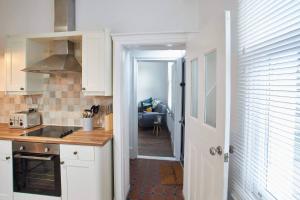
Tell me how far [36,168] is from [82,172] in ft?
1.81

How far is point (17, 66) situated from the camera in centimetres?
226

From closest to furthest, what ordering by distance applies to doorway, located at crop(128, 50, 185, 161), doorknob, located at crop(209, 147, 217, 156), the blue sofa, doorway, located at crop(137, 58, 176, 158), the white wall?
doorknob, located at crop(209, 147, 217, 156) → doorway, located at crop(128, 50, 185, 161) → doorway, located at crop(137, 58, 176, 158) → the blue sofa → the white wall

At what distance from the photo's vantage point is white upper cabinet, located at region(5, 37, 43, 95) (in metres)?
2.23

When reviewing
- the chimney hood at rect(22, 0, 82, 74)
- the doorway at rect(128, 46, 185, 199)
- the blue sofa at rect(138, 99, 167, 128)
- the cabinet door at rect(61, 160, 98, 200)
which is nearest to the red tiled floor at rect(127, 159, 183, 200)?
the doorway at rect(128, 46, 185, 199)

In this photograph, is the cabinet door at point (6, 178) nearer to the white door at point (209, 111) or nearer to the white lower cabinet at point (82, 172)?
the white lower cabinet at point (82, 172)

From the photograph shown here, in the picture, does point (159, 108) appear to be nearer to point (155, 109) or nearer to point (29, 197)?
point (155, 109)

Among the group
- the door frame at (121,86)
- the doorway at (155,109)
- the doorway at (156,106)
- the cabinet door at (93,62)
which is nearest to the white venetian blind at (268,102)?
the door frame at (121,86)

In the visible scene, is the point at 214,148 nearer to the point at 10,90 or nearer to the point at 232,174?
the point at 232,174

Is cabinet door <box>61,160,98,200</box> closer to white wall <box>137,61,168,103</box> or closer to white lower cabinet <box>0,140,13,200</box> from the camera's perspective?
white lower cabinet <box>0,140,13,200</box>

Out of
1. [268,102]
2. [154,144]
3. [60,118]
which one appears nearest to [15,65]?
[60,118]

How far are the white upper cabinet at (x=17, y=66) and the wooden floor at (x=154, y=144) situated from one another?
254cm

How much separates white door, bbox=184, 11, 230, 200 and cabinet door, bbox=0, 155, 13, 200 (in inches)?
77.2

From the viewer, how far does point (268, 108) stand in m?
0.94

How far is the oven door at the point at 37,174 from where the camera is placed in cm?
195
